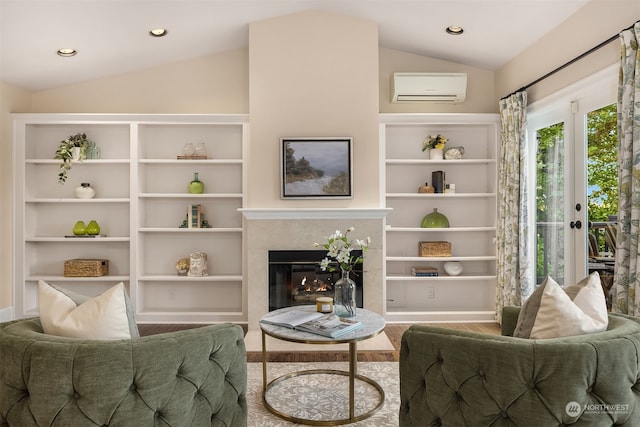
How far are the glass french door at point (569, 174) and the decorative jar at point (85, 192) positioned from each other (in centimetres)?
460

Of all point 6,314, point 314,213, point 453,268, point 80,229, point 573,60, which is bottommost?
point 6,314

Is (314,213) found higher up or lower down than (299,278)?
higher up

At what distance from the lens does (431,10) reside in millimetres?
3992

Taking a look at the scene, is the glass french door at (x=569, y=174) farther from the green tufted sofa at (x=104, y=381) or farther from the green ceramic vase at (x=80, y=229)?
the green ceramic vase at (x=80, y=229)

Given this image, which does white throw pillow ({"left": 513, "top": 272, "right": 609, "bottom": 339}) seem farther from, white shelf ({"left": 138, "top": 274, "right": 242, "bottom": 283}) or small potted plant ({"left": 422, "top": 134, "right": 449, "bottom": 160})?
white shelf ({"left": 138, "top": 274, "right": 242, "bottom": 283})

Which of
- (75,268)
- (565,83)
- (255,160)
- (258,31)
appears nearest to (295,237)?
(255,160)

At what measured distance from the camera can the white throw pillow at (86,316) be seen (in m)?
1.67

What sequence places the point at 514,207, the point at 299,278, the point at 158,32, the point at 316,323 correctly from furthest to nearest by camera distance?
1. the point at 299,278
2. the point at 514,207
3. the point at 158,32
4. the point at 316,323

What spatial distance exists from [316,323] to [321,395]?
1.78 ft

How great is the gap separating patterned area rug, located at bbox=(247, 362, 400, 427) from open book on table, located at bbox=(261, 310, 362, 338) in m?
0.50

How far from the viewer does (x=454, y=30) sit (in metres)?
4.30

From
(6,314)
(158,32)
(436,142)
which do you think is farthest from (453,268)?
(6,314)

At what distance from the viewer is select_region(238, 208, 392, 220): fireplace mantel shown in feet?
14.5

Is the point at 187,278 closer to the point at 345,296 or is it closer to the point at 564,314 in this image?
the point at 345,296
